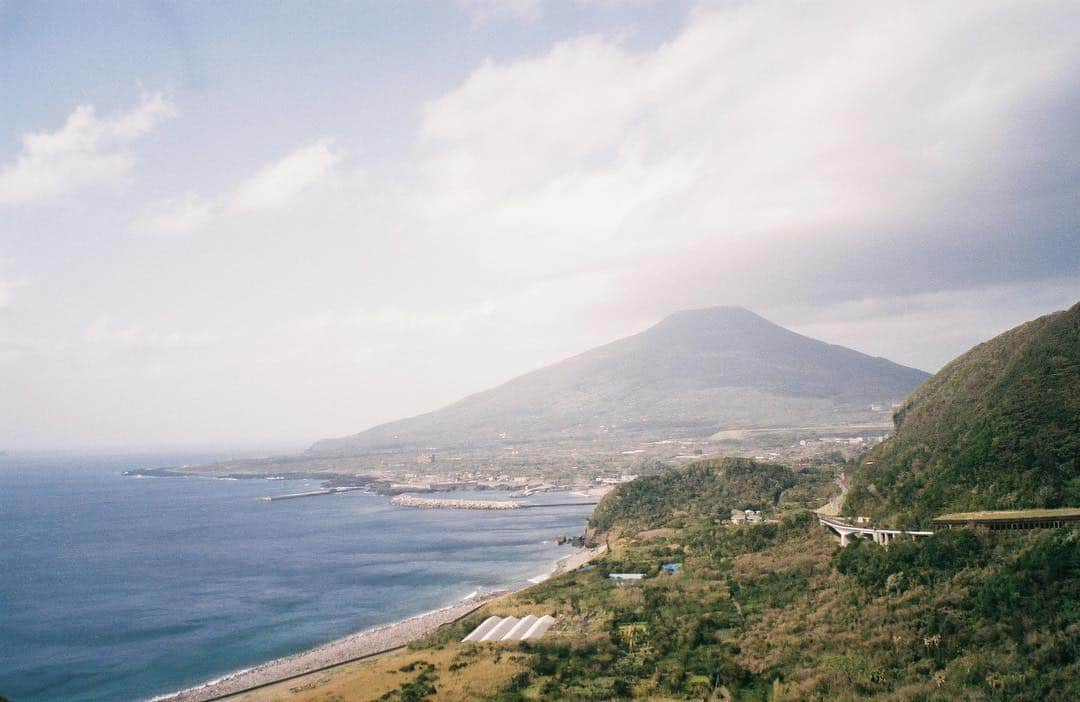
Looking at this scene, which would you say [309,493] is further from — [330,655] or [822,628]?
[822,628]

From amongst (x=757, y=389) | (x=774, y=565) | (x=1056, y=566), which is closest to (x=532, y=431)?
(x=757, y=389)

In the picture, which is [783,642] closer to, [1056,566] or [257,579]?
[1056,566]

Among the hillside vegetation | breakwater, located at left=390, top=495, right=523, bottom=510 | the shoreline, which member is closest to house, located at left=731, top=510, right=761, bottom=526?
the hillside vegetation

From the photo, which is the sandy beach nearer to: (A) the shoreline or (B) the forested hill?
(A) the shoreline

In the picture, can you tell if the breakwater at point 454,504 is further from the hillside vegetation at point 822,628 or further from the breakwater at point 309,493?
the hillside vegetation at point 822,628

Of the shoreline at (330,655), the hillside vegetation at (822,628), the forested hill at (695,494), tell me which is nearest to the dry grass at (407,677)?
the hillside vegetation at (822,628)

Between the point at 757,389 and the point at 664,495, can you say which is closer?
the point at 664,495
